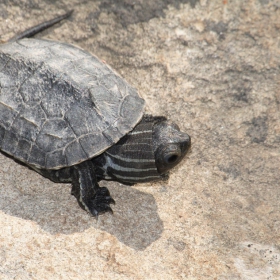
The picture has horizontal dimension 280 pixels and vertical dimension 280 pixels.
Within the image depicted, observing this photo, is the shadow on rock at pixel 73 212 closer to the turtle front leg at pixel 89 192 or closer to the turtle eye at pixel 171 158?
the turtle front leg at pixel 89 192

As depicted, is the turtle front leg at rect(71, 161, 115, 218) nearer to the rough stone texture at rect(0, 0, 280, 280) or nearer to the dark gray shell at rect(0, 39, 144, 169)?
the rough stone texture at rect(0, 0, 280, 280)

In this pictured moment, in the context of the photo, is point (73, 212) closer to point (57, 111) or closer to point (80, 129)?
point (80, 129)

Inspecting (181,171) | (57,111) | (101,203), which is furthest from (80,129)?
(181,171)

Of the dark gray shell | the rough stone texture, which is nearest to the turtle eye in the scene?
the dark gray shell

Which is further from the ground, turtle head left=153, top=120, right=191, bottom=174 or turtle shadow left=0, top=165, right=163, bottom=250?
turtle head left=153, top=120, right=191, bottom=174

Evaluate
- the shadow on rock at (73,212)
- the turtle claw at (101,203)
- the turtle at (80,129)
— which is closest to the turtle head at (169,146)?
the turtle at (80,129)

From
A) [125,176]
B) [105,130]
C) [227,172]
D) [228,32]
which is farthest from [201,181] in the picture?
[228,32]
